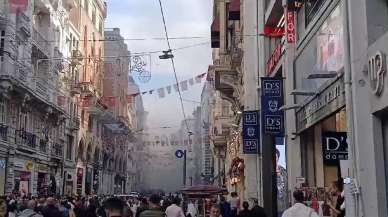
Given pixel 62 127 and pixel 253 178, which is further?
pixel 62 127

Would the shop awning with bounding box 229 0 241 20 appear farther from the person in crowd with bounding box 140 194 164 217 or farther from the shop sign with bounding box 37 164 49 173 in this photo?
the person in crowd with bounding box 140 194 164 217

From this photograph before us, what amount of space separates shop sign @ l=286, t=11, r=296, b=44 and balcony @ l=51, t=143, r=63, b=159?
2845 centimetres

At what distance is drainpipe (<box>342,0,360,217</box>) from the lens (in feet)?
33.1

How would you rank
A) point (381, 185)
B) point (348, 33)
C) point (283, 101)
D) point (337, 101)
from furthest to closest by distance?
point (283, 101), point (337, 101), point (348, 33), point (381, 185)

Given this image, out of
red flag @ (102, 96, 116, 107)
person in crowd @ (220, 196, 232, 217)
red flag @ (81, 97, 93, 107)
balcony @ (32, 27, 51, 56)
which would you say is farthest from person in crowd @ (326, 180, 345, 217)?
red flag @ (102, 96, 116, 107)

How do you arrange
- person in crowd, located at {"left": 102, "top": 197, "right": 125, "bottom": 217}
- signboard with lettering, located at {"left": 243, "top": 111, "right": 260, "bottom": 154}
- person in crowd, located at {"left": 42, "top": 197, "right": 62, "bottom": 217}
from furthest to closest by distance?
signboard with lettering, located at {"left": 243, "top": 111, "right": 260, "bottom": 154} < person in crowd, located at {"left": 42, "top": 197, "right": 62, "bottom": 217} < person in crowd, located at {"left": 102, "top": 197, "right": 125, "bottom": 217}

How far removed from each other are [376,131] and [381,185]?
91 centimetres

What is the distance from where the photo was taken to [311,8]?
15023mm

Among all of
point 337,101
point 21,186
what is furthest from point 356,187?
point 21,186

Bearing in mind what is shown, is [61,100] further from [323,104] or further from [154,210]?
[154,210]

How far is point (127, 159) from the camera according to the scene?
9325 centimetres

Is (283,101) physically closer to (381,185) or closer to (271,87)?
(271,87)

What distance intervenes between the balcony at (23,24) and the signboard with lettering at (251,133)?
14.7 meters

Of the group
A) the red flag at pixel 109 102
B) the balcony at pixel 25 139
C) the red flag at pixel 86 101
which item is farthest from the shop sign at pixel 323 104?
the red flag at pixel 109 102
